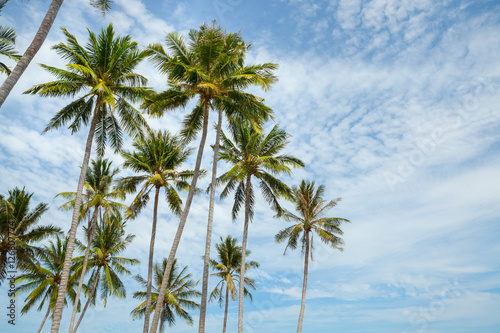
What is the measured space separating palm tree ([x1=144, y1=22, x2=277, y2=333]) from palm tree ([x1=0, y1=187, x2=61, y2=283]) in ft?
40.7

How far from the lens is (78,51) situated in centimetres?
1695

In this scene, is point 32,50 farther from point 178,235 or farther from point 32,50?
point 178,235

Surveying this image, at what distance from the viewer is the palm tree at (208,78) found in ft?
55.0

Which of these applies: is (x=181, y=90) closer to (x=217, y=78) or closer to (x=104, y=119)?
(x=217, y=78)

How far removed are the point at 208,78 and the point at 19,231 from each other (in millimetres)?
17218

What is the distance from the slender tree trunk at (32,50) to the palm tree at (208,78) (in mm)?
7409

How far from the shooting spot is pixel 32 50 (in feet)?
28.8

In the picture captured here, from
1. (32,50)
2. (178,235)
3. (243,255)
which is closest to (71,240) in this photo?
(178,235)

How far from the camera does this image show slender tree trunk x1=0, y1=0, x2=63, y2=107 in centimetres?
806

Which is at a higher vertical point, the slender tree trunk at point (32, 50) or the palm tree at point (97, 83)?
the palm tree at point (97, 83)

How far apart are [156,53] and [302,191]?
52.5 feet

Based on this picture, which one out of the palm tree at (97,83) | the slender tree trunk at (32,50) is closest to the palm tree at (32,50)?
the slender tree trunk at (32,50)

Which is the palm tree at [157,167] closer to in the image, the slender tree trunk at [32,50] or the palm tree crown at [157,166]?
the palm tree crown at [157,166]

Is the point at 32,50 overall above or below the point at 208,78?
below
